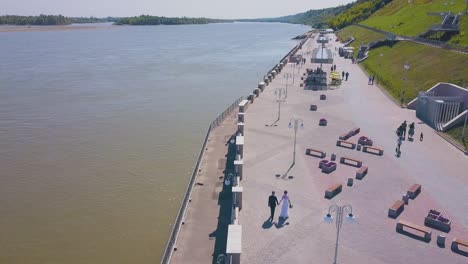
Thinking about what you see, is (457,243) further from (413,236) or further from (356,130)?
(356,130)

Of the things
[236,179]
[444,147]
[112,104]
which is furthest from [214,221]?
[112,104]

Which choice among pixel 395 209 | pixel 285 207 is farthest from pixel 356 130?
pixel 285 207

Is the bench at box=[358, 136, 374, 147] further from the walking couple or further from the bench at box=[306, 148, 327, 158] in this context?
the walking couple

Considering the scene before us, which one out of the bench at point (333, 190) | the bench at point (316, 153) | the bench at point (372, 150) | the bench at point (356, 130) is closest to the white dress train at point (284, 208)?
the bench at point (333, 190)

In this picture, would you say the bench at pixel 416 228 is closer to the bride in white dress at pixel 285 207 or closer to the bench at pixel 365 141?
the bride in white dress at pixel 285 207

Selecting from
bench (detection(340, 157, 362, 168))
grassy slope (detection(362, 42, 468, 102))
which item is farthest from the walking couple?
grassy slope (detection(362, 42, 468, 102))

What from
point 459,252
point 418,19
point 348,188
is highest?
point 418,19
